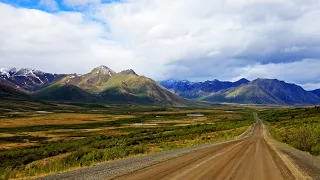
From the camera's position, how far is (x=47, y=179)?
17078 mm

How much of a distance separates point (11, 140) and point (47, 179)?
7162cm

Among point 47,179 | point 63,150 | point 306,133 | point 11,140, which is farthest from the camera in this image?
point 11,140

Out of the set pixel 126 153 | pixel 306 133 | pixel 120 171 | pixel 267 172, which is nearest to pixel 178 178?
pixel 120 171

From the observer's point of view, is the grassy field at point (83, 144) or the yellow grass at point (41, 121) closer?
the grassy field at point (83, 144)

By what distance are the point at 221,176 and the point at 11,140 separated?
75.5 metres

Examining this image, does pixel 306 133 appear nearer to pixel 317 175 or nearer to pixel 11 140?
pixel 317 175

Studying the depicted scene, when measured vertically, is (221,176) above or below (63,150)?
above

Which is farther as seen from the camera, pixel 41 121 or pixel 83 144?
pixel 41 121

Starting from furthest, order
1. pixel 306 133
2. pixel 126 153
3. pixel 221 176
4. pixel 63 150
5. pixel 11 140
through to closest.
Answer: pixel 11 140 < pixel 63 150 < pixel 306 133 < pixel 126 153 < pixel 221 176

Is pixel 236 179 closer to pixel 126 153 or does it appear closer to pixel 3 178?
pixel 3 178

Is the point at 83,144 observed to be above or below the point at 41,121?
above

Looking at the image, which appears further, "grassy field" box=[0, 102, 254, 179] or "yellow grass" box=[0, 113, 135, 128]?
"yellow grass" box=[0, 113, 135, 128]

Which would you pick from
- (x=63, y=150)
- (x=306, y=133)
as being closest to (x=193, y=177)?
(x=306, y=133)

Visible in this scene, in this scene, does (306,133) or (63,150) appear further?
(63,150)
